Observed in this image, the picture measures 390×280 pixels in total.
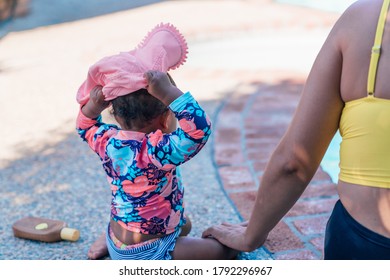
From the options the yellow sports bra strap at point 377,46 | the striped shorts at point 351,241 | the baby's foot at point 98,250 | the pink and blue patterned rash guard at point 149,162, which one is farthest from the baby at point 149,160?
the yellow sports bra strap at point 377,46

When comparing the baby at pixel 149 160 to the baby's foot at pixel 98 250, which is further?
the baby's foot at pixel 98 250

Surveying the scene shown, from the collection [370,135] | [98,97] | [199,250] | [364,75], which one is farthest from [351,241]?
[98,97]

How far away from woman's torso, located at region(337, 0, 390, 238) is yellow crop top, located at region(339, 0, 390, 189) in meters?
0.01

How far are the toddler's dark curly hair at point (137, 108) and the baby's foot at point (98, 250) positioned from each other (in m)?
0.65

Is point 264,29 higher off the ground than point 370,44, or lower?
lower

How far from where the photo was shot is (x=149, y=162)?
6.59 ft

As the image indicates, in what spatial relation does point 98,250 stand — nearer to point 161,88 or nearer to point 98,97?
point 98,97

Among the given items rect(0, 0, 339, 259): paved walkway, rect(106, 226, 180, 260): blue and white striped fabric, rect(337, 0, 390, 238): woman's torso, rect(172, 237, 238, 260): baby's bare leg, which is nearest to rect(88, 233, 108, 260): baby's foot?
rect(0, 0, 339, 259): paved walkway

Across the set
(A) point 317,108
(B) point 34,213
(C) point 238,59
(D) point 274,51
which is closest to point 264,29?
(D) point 274,51

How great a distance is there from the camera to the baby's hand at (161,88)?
188cm

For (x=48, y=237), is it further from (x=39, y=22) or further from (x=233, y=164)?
(x=39, y=22)

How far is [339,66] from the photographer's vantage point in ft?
4.69

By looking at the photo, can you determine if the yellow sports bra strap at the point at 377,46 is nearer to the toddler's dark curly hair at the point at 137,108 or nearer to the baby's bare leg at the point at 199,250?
the toddler's dark curly hair at the point at 137,108

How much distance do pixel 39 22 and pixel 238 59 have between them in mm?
4536
